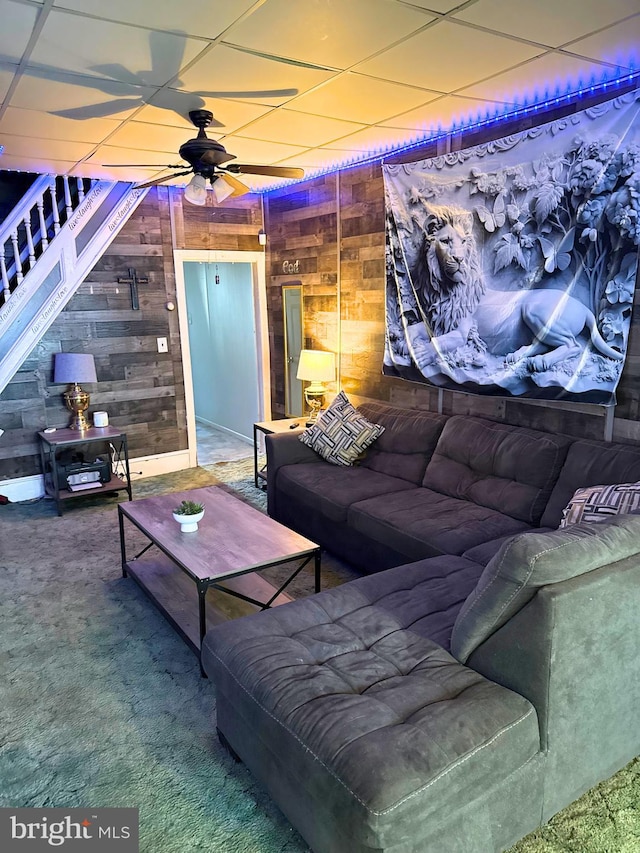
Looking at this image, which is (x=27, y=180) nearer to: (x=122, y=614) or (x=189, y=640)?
(x=122, y=614)

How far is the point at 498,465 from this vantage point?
3.35 m

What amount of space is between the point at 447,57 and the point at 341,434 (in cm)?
237

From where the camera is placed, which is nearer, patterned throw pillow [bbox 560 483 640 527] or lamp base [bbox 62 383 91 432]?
patterned throw pillow [bbox 560 483 640 527]

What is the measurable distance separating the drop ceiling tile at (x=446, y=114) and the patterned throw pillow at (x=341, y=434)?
187cm

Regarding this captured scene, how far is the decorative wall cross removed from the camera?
5.14 m

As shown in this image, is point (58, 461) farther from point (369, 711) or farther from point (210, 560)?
point (369, 711)

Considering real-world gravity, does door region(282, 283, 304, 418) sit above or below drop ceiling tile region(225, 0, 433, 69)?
below

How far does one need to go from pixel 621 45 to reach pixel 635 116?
42cm

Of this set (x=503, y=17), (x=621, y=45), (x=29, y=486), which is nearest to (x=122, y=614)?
(x=29, y=486)

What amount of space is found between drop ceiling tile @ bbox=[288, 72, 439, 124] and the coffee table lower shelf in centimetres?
243

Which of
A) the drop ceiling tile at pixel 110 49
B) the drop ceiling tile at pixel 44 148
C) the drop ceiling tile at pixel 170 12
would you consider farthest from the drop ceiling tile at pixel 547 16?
the drop ceiling tile at pixel 44 148

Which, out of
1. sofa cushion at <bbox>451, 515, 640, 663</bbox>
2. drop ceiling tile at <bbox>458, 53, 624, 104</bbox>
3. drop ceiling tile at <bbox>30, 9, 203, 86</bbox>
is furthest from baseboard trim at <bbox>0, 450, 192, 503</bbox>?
sofa cushion at <bbox>451, 515, 640, 663</bbox>

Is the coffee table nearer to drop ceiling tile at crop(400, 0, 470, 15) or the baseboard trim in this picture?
the baseboard trim

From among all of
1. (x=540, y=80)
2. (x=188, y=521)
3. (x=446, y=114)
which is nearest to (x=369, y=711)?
(x=188, y=521)
